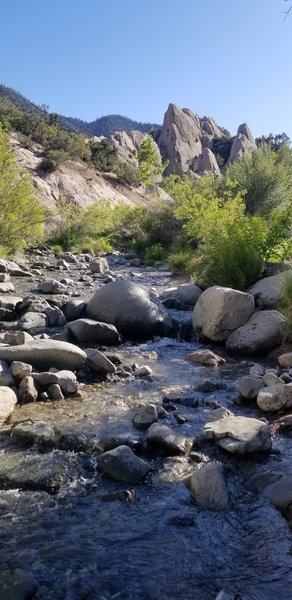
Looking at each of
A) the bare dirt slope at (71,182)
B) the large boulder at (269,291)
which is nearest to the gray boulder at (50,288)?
the large boulder at (269,291)

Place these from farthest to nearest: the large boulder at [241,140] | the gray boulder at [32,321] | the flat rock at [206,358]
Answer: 1. the large boulder at [241,140]
2. the gray boulder at [32,321]
3. the flat rock at [206,358]

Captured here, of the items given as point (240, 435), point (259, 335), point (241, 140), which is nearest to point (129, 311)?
point (259, 335)

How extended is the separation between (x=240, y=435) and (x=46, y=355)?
3175 mm

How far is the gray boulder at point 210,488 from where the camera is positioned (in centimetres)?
385

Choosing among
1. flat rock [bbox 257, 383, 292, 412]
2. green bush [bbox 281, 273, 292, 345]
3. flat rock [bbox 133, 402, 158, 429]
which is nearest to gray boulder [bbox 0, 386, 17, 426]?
flat rock [bbox 133, 402, 158, 429]

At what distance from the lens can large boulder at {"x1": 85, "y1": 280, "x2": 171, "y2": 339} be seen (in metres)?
9.36

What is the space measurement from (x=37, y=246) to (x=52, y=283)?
11832 mm

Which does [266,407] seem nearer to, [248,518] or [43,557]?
[248,518]

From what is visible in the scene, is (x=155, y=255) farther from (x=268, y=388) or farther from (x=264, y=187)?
(x=268, y=388)

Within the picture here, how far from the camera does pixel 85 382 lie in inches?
269

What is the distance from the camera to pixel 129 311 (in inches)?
369

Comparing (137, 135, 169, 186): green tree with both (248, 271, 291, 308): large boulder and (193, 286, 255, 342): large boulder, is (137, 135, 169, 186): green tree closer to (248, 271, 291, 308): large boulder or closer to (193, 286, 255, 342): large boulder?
(248, 271, 291, 308): large boulder

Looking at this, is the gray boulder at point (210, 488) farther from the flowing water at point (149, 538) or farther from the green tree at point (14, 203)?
the green tree at point (14, 203)

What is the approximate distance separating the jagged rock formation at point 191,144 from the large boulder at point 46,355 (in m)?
77.4
